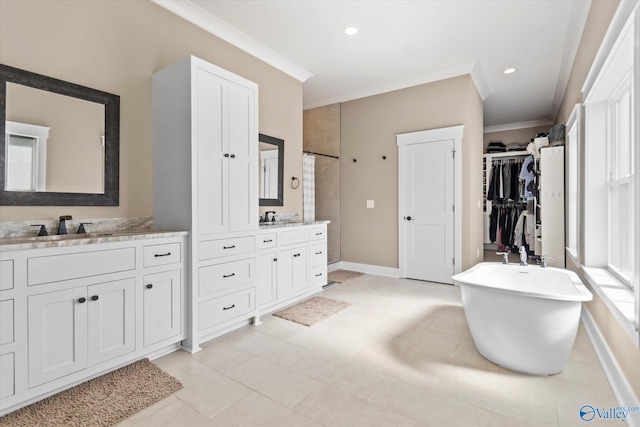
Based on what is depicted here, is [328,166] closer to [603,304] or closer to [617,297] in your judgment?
[603,304]

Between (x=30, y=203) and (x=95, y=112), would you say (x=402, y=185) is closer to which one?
(x=95, y=112)

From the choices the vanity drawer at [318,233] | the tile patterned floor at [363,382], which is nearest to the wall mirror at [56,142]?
the tile patterned floor at [363,382]

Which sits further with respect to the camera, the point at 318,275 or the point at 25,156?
the point at 318,275

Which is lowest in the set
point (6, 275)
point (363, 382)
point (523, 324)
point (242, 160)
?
point (363, 382)

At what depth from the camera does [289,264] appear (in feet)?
11.7

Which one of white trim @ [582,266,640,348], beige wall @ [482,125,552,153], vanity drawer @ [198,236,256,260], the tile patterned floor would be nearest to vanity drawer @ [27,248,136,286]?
vanity drawer @ [198,236,256,260]

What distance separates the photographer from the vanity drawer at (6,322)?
1.64 metres

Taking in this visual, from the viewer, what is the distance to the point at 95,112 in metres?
2.46

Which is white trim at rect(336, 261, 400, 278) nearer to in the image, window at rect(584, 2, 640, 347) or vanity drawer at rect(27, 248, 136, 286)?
window at rect(584, 2, 640, 347)

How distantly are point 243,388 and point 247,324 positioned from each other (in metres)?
1.05

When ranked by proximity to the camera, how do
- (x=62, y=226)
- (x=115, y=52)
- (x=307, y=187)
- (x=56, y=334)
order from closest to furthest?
(x=56, y=334)
(x=62, y=226)
(x=115, y=52)
(x=307, y=187)

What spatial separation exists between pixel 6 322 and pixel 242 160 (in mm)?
1845

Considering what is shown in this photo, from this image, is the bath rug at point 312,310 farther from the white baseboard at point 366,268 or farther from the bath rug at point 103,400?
the white baseboard at point 366,268

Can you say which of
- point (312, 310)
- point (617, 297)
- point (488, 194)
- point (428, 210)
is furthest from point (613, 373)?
point (488, 194)
